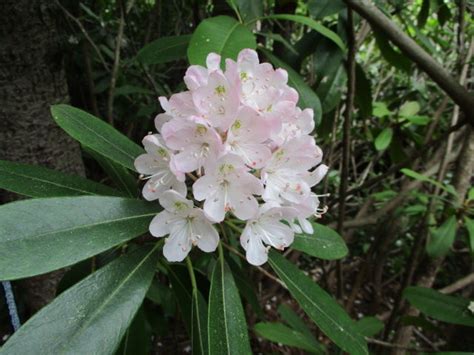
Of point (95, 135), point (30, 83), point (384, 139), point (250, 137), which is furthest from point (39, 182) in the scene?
point (384, 139)

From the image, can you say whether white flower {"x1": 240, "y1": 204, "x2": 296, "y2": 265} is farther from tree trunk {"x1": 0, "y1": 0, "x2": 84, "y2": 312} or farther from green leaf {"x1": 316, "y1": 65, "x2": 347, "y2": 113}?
tree trunk {"x1": 0, "y1": 0, "x2": 84, "y2": 312}

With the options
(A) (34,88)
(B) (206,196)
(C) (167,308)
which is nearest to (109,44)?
(A) (34,88)

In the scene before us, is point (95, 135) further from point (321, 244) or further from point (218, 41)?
point (321, 244)

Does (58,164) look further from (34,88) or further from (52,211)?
(52,211)

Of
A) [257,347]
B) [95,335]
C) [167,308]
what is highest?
[95,335]

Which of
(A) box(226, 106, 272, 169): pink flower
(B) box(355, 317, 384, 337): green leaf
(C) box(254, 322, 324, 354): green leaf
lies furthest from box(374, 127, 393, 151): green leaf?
(A) box(226, 106, 272, 169): pink flower

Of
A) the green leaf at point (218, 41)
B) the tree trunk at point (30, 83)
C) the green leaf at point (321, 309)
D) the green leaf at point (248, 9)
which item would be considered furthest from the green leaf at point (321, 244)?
the tree trunk at point (30, 83)
